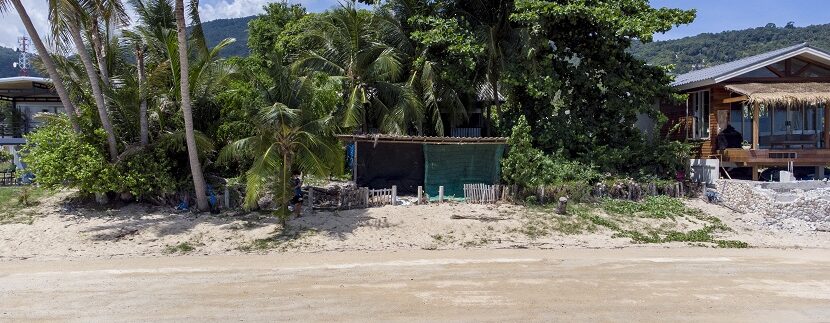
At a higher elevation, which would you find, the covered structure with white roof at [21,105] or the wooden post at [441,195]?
the covered structure with white roof at [21,105]

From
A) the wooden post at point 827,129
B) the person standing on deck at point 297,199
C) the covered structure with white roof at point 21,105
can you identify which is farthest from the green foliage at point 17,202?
the wooden post at point 827,129

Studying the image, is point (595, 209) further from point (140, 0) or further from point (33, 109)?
point (33, 109)

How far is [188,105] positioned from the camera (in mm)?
14977

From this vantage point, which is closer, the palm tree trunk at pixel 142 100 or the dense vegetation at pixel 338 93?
the dense vegetation at pixel 338 93

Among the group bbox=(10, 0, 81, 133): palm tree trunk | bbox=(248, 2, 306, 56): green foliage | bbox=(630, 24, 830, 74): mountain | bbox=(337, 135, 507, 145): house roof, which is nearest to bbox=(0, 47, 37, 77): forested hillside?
bbox=(248, 2, 306, 56): green foliage

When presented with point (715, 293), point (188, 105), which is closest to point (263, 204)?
point (188, 105)

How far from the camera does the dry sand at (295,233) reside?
14.1 m

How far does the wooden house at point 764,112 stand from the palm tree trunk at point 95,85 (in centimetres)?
1848

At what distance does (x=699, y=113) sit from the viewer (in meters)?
21.8

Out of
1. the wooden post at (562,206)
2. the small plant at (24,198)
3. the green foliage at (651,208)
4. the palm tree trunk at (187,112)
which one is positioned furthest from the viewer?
the green foliage at (651,208)

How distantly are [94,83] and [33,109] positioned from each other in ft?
55.4

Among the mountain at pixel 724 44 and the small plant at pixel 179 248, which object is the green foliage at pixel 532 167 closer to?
the small plant at pixel 179 248

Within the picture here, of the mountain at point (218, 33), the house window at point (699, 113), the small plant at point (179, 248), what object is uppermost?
the mountain at point (218, 33)

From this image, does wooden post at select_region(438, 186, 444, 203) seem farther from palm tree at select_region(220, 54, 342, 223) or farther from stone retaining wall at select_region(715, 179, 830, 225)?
stone retaining wall at select_region(715, 179, 830, 225)
